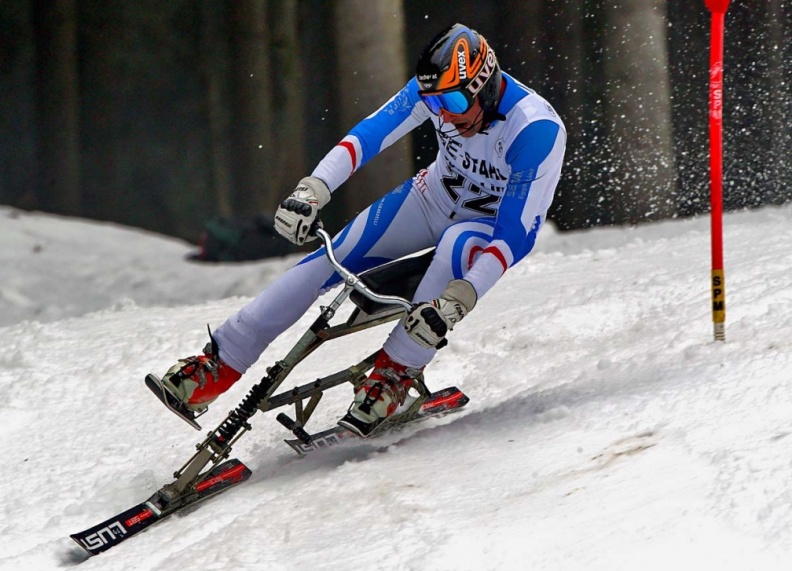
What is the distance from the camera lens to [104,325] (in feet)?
19.4

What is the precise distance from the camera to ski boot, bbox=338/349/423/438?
11.6 feet

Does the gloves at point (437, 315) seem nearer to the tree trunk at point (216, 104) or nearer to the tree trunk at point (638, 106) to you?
the tree trunk at point (216, 104)

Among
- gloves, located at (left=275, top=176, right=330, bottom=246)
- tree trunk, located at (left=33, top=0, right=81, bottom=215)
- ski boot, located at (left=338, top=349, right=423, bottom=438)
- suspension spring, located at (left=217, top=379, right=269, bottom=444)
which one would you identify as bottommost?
ski boot, located at (left=338, top=349, right=423, bottom=438)

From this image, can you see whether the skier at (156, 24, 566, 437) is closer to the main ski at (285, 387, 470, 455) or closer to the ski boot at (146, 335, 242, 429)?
the ski boot at (146, 335, 242, 429)

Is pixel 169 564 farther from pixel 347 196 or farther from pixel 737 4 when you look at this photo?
pixel 737 4

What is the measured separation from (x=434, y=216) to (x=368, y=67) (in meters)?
4.34

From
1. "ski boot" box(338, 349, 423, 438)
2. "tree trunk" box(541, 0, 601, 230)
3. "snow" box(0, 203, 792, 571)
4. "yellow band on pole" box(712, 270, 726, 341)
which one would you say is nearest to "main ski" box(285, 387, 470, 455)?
"snow" box(0, 203, 792, 571)

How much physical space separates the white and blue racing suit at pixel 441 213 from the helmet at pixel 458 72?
97mm

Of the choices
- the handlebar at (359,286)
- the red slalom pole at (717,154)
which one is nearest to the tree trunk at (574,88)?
the red slalom pole at (717,154)

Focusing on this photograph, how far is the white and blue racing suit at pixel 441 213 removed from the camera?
352cm

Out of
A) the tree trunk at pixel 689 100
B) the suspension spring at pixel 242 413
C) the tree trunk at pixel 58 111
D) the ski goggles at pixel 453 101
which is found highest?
the tree trunk at pixel 58 111

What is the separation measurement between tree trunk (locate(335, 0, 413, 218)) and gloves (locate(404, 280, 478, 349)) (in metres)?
4.78

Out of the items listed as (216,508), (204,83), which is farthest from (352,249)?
(204,83)

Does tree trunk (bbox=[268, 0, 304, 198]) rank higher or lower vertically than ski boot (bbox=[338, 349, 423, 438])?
higher
